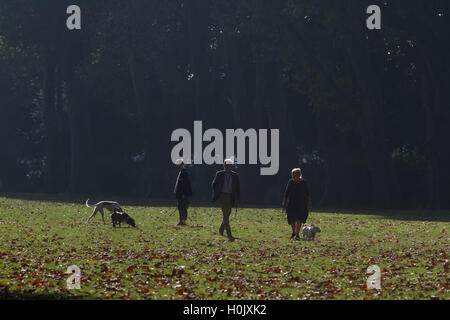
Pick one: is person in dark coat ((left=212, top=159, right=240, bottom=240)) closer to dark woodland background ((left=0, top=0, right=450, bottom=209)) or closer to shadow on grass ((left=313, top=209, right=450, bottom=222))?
shadow on grass ((left=313, top=209, right=450, bottom=222))

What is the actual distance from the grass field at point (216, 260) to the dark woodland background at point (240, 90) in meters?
14.4

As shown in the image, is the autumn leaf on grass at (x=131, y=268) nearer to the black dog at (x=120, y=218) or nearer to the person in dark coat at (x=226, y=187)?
the person in dark coat at (x=226, y=187)

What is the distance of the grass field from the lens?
1473cm

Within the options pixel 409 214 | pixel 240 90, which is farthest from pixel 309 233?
pixel 240 90

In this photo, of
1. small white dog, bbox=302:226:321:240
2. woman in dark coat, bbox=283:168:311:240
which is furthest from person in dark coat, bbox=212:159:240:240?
small white dog, bbox=302:226:321:240

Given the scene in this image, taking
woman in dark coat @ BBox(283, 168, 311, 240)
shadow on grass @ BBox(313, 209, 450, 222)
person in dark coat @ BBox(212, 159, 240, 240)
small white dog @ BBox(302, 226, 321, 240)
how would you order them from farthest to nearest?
shadow on grass @ BBox(313, 209, 450, 222), woman in dark coat @ BBox(283, 168, 311, 240), small white dog @ BBox(302, 226, 321, 240), person in dark coat @ BBox(212, 159, 240, 240)

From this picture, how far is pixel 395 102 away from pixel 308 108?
245 inches

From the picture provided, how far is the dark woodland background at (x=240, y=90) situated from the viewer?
46.4m

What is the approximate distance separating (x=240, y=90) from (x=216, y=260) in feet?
119

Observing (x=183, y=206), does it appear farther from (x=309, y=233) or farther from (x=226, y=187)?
(x=309, y=233)

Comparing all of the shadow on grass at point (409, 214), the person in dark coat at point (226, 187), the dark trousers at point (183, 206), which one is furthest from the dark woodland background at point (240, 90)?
the person in dark coat at point (226, 187)

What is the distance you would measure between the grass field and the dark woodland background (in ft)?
47.1

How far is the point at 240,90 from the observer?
5506 cm
